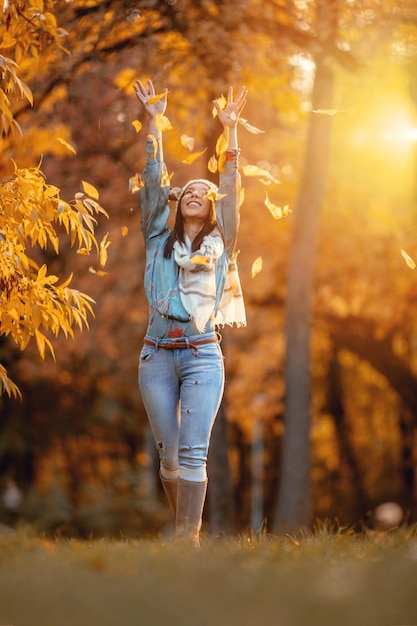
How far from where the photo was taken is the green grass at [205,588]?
10.9 feet

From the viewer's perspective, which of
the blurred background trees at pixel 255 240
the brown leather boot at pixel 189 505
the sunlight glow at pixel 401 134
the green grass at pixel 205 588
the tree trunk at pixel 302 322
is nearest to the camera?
the green grass at pixel 205 588

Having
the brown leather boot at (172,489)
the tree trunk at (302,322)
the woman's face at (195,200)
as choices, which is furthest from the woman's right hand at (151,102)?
the tree trunk at (302,322)

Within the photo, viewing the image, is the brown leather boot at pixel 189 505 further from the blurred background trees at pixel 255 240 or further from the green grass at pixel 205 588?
the blurred background trees at pixel 255 240

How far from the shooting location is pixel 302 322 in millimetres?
12391

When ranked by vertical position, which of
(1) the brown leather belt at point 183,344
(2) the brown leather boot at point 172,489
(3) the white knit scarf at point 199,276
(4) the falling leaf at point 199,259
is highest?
(4) the falling leaf at point 199,259

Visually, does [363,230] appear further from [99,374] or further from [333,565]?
[333,565]

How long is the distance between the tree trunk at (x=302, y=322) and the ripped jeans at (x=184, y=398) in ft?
21.5

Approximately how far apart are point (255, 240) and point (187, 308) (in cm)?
1074

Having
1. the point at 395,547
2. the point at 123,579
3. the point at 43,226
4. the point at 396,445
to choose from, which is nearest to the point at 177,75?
the point at 43,226

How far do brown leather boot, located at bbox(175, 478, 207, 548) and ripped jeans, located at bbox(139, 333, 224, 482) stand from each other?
0.04 metres

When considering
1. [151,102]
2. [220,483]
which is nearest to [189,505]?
[151,102]

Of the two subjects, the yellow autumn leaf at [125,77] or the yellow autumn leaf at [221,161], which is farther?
the yellow autumn leaf at [125,77]

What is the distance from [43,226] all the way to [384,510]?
1742 cm

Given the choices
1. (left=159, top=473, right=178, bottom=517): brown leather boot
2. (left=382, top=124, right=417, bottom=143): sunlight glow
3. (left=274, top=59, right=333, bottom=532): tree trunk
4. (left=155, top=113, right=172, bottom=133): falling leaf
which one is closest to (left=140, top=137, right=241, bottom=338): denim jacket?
(left=155, top=113, right=172, bottom=133): falling leaf
